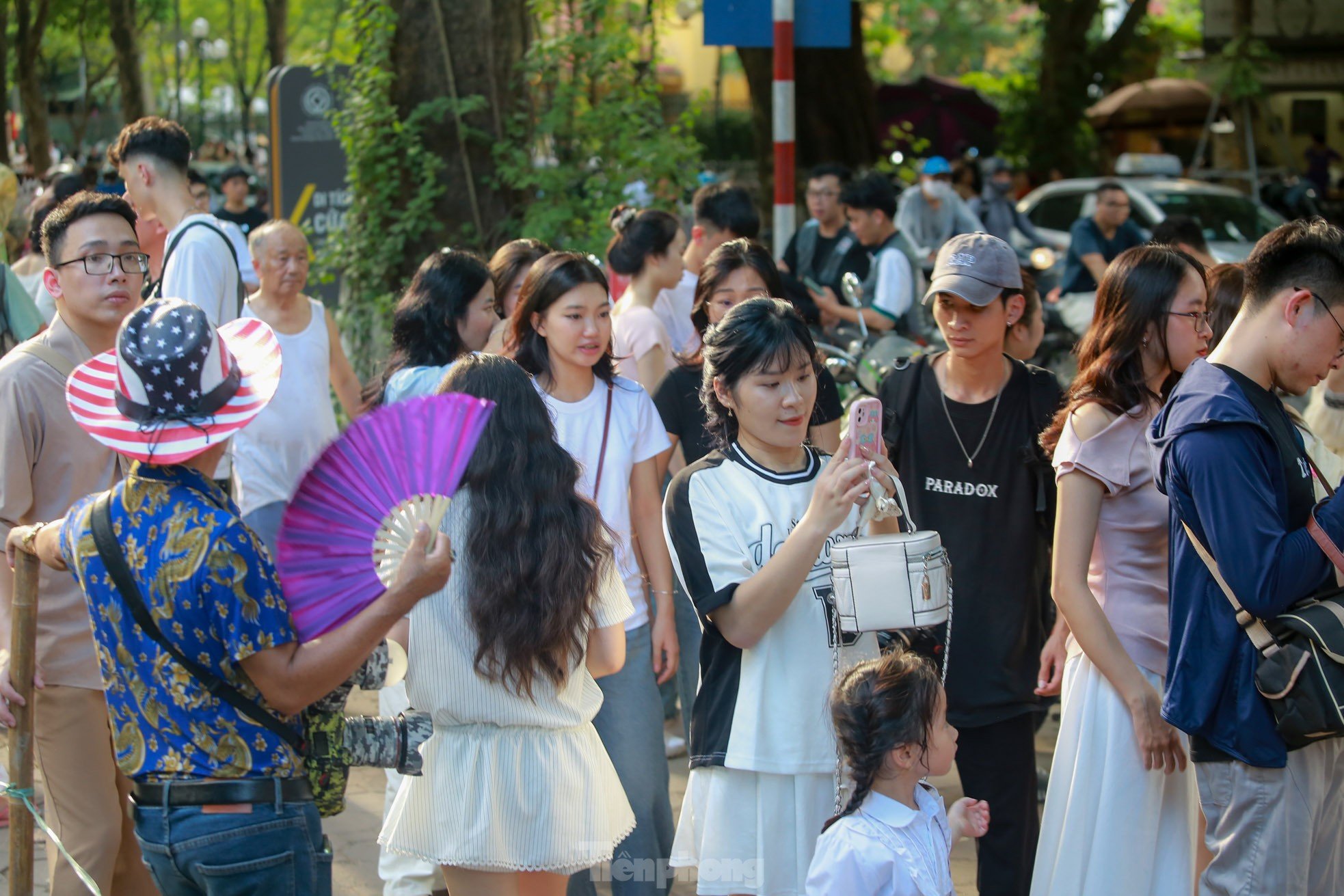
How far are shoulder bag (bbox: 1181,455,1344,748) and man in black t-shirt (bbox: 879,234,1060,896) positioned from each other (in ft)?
3.19

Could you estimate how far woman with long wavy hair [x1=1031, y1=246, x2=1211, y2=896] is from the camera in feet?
10.5

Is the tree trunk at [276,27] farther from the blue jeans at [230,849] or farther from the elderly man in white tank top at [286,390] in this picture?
the blue jeans at [230,849]

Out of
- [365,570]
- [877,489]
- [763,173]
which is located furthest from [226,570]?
[763,173]

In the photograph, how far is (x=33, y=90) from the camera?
22672 mm

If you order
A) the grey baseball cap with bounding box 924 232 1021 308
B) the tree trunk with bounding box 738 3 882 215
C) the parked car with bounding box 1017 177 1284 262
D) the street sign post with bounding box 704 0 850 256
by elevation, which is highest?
the tree trunk with bounding box 738 3 882 215

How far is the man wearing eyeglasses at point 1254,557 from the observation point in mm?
2723

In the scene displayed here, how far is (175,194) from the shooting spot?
16.5 ft

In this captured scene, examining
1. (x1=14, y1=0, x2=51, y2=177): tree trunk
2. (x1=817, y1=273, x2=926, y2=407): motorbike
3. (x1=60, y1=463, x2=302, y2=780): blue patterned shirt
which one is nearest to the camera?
(x1=60, y1=463, x2=302, y2=780): blue patterned shirt

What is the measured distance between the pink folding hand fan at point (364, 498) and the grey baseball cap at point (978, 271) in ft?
5.45

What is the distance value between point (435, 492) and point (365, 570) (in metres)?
0.20

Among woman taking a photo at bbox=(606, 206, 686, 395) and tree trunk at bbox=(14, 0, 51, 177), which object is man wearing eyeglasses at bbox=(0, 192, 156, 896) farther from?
tree trunk at bbox=(14, 0, 51, 177)

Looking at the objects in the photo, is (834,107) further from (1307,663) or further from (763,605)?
(1307,663)

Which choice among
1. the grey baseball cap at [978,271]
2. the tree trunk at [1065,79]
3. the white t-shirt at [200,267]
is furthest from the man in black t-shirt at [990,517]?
the tree trunk at [1065,79]

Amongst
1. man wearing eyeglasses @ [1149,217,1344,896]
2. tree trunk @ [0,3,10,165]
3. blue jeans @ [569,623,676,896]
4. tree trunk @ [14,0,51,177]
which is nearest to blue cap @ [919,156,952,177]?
blue jeans @ [569,623,676,896]
